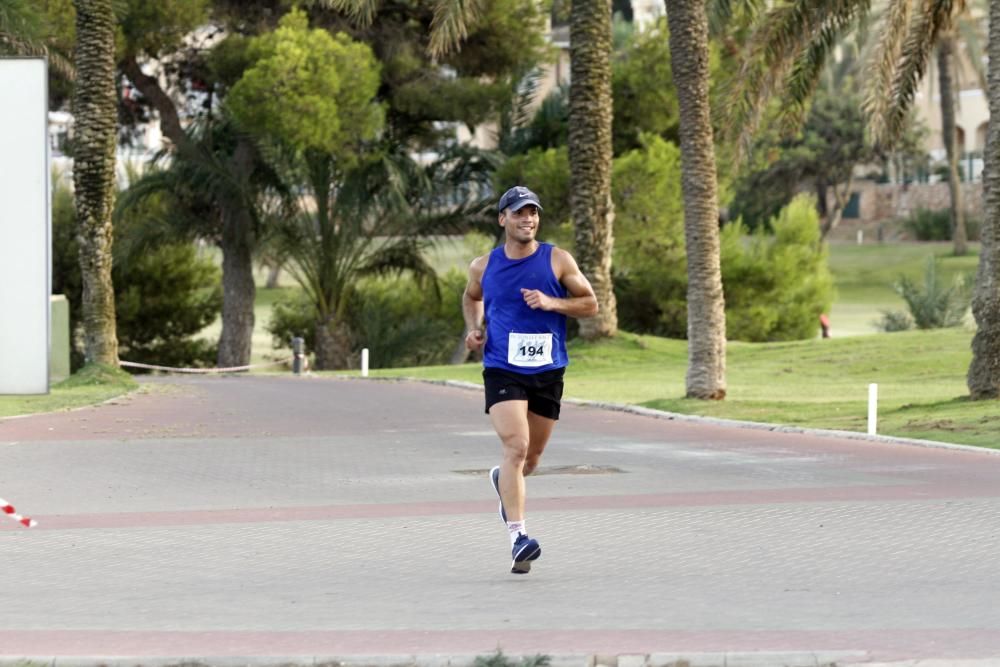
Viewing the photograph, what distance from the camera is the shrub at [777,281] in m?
45.5

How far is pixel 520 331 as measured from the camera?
9.50 meters

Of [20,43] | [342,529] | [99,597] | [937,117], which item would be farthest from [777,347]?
[937,117]

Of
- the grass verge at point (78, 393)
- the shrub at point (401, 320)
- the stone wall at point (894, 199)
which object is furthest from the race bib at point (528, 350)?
the stone wall at point (894, 199)

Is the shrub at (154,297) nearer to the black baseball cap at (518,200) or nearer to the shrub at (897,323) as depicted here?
the shrub at (897,323)

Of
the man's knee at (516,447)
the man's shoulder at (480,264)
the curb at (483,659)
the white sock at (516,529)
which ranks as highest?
the man's shoulder at (480,264)

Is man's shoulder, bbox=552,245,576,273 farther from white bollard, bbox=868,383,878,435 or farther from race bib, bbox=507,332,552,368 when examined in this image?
white bollard, bbox=868,383,878,435

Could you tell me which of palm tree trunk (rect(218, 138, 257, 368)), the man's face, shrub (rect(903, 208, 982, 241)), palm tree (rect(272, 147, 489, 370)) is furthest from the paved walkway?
shrub (rect(903, 208, 982, 241))

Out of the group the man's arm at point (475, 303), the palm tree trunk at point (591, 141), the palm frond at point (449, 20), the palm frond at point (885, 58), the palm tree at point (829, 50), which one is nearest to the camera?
the man's arm at point (475, 303)

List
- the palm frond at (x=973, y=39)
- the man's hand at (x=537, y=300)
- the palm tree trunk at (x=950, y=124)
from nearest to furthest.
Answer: the man's hand at (x=537, y=300)
the palm frond at (x=973, y=39)
the palm tree trunk at (x=950, y=124)

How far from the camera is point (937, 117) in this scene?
94.2 metres

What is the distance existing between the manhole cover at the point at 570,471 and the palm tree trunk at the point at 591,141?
1850 centimetres

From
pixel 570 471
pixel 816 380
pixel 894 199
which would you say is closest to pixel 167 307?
pixel 816 380

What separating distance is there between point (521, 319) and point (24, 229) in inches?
572

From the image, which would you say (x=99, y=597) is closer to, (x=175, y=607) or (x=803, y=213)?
(x=175, y=607)
